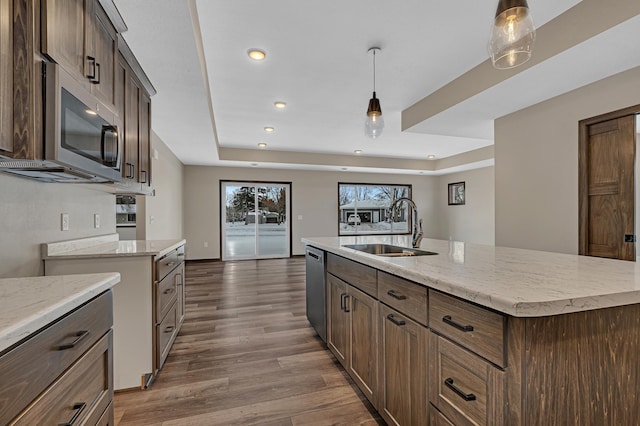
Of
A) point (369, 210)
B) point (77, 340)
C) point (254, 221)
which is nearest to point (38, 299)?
point (77, 340)

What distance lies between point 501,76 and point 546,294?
256 cm

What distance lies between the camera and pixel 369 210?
8.90m

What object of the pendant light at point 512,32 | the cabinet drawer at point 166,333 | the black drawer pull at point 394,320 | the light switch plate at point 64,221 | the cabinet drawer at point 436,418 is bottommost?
the cabinet drawer at point 166,333

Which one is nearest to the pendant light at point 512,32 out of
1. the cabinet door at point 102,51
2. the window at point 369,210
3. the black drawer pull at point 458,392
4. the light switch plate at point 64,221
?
the black drawer pull at point 458,392

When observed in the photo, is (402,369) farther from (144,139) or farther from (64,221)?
(144,139)

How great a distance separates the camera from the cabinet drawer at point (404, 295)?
128cm

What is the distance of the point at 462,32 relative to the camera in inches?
95.8

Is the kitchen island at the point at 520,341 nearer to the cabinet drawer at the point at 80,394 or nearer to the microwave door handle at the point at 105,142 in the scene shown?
the cabinet drawer at the point at 80,394

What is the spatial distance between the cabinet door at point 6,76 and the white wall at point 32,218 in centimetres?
72

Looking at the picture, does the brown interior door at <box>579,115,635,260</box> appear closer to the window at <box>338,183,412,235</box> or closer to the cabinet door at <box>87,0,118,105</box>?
the cabinet door at <box>87,0,118,105</box>

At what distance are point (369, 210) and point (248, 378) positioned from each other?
713 centimetres

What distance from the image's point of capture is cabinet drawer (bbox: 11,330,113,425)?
2.64 feet

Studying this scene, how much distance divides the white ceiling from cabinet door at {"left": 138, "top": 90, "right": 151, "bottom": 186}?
0.73 feet

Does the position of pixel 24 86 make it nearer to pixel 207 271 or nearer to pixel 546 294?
pixel 546 294
